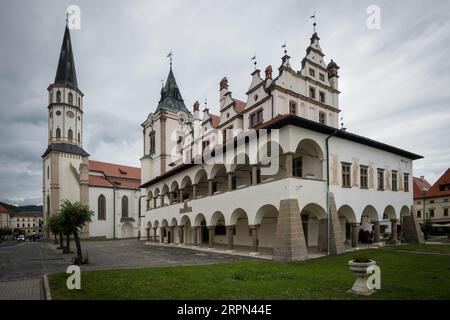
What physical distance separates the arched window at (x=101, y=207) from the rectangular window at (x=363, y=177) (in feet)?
163

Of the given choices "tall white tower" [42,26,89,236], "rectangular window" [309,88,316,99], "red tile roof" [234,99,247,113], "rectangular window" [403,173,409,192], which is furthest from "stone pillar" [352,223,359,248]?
"tall white tower" [42,26,89,236]

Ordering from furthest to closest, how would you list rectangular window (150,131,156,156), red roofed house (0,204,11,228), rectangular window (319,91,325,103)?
red roofed house (0,204,11,228)
rectangular window (150,131,156,156)
rectangular window (319,91,325,103)

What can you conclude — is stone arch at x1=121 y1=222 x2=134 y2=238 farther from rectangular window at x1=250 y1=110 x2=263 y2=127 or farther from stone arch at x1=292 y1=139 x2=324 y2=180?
stone arch at x1=292 y1=139 x2=324 y2=180

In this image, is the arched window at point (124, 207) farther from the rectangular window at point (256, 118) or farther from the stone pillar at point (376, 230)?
the stone pillar at point (376, 230)

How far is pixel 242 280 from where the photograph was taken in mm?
10977

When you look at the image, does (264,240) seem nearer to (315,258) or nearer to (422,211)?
(315,258)

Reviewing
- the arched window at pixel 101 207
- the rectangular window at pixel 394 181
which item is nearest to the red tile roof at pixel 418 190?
the rectangular window at pixel 394 181

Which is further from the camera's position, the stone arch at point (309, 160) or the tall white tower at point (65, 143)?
the tall white tower at point (65, 143)

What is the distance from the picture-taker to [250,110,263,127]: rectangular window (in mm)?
24642

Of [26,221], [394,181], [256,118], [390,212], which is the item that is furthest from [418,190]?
[26,221]

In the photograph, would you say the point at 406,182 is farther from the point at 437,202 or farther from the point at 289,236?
the point at 437,202

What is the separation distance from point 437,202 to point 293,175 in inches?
1715

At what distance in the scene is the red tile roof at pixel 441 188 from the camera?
51.7 m
